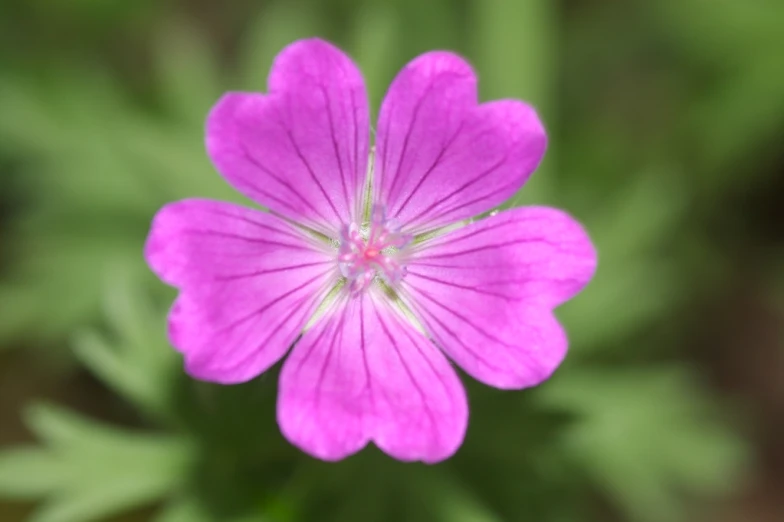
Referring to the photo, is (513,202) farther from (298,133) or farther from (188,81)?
(188,81)

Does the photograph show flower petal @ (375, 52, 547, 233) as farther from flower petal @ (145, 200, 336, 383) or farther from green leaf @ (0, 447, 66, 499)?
green leaf @ (0, 447, 66, 499)

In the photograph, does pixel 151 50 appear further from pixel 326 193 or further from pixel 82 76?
pixel 326 193

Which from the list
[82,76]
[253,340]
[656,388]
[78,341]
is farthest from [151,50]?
[253,340]

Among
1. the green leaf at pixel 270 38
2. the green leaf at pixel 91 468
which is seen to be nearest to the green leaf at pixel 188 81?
the green leaf at pixel 270 38

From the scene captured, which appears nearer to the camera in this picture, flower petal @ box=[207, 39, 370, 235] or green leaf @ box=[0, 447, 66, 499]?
flower petal @ box=[207, 39, 370, 235]

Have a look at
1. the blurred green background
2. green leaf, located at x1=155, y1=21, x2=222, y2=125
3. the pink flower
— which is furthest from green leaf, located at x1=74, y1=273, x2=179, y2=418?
green leaf, located at x1=155, y1=21, x2=222, y2=125

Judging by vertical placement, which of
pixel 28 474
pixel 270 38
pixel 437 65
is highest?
pixel 270 38

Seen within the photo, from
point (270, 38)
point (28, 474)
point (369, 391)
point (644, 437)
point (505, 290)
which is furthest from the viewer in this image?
point (270, 38)

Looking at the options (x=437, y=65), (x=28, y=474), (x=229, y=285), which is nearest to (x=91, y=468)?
(x=28, y=474)
